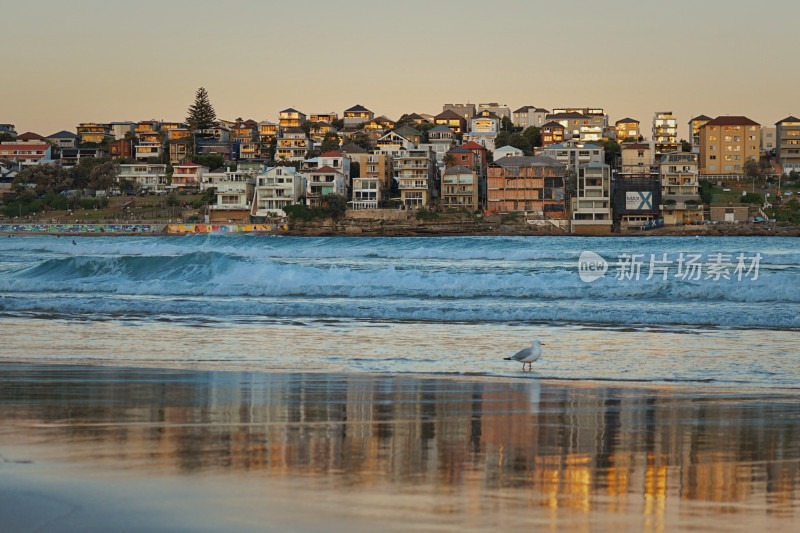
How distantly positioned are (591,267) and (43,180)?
83582mm

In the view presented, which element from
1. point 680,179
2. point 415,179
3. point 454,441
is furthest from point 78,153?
point 454,441

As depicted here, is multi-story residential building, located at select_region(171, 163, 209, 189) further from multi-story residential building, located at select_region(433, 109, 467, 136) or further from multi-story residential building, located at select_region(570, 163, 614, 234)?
multi-story residential building, located at select_region(570, 163, 614, 234)

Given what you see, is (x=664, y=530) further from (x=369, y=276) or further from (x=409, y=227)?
Result: (x=409, y=227)

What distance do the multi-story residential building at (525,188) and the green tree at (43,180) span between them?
4993cm

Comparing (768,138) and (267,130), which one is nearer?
(768,138)

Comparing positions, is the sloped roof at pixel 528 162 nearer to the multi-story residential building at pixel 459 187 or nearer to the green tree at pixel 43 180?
the multi-story residential building at pixel 459 187

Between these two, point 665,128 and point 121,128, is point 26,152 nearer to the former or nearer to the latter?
point 121,128

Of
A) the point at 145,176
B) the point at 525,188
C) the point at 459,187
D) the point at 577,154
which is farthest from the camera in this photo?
the point at 145,176

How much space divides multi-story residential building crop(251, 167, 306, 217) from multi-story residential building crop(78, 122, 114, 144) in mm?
48293

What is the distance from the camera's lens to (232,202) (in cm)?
8381

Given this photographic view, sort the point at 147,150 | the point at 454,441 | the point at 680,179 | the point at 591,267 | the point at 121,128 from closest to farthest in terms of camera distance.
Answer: the point at 454,441 → the point at 591,267 → the point at 680,179 → the point at 147,150 → the point at 121,128

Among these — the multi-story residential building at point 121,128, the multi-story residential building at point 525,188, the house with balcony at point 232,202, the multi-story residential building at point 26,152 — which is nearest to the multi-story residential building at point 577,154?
the multi-story residential building at point 525,188

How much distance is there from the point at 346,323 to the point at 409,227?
2444 inches

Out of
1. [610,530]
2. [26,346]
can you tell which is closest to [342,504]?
[610,530]
